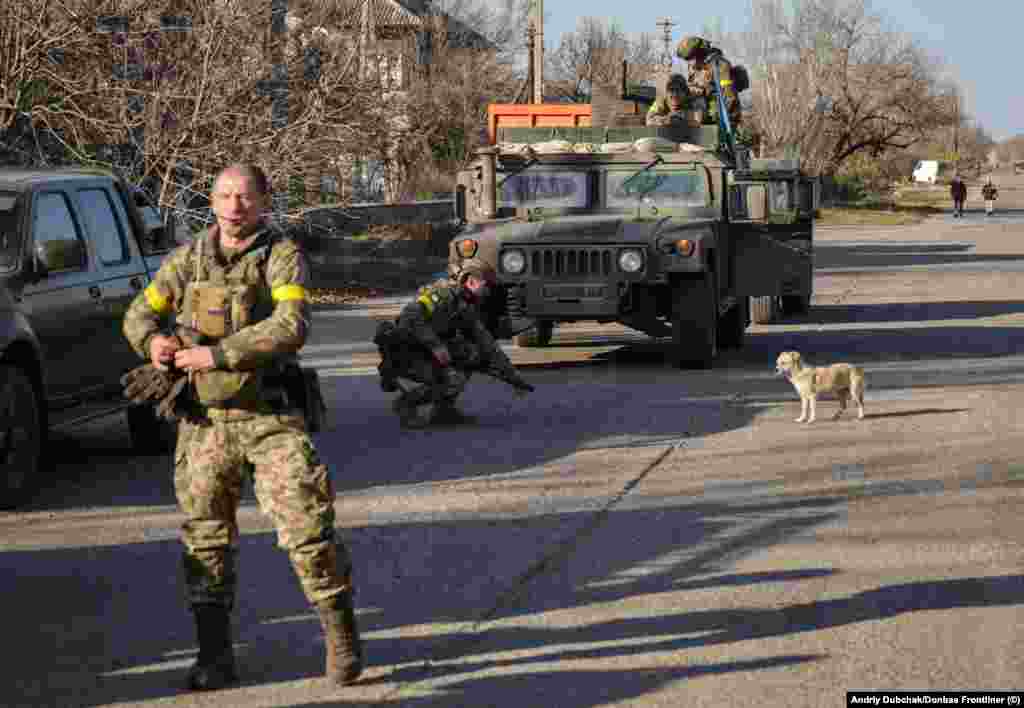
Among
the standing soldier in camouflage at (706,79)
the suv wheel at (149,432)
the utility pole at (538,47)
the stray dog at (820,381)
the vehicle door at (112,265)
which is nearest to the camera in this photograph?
the vehicle door at (112,265)

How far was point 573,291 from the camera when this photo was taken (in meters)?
14.9

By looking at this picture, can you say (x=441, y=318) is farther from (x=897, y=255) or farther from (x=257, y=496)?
(x=897, y=255)

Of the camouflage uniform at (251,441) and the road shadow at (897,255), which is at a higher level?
the camouflage uniform at (251,441)

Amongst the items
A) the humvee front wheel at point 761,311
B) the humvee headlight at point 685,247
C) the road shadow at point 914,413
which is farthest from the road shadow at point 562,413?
the humvee front wheel at point 761,311

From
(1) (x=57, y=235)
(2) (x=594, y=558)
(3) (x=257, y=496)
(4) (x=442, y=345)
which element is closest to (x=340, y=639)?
(3) (x=257, y=496)

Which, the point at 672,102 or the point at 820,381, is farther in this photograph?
the point at 672,102

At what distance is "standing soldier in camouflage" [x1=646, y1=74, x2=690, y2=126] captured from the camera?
687 inches

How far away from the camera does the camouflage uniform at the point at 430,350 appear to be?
11828mm

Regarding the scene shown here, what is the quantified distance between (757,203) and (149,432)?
714 cm

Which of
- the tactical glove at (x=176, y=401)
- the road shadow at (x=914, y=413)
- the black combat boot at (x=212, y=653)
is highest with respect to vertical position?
the tactical glove at (x=176, y=401)

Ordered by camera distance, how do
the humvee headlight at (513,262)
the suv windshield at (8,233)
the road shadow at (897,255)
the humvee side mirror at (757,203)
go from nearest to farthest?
the suv windshield at (8,233) < the humvee headlight at (513,262) < the humvee side mirror at (757,203) < the road shadow at (897,255)

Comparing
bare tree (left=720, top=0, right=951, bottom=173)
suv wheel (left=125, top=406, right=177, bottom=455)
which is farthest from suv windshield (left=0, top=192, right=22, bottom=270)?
bare tree (left=720, top=0, right=951, bottom=173)

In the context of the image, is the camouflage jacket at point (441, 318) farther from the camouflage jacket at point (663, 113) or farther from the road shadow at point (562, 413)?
the camouflage jacket at point (663, 113)

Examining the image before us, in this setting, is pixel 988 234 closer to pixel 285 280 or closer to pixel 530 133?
pixel 530 133
